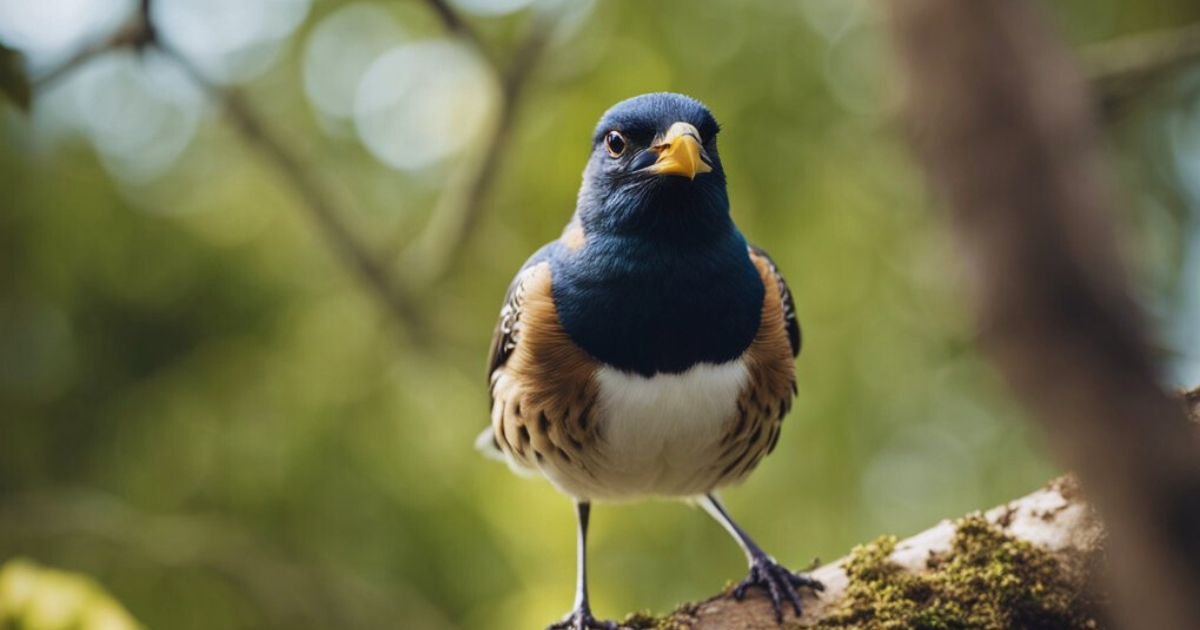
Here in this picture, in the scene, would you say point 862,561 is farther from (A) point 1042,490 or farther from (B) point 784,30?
(B) point 784,30

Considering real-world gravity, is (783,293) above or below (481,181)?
below

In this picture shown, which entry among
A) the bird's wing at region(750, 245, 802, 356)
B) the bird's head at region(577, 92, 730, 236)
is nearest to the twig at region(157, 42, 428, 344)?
the bird's head at region(577, 92, 730, 236)

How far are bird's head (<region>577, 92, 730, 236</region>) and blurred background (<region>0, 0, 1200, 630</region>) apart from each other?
2179 mm

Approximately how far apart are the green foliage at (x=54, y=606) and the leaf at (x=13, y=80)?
1.86m

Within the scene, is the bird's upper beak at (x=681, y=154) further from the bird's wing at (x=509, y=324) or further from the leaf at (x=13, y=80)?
the leaf at (x=13, y=80)

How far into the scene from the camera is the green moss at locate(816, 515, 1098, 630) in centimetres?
383

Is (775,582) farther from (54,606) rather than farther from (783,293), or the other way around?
(54,606)

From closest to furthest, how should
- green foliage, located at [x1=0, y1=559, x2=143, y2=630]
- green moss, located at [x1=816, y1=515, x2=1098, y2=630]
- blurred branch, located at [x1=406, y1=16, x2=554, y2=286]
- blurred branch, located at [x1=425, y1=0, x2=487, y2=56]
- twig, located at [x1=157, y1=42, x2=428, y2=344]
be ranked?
1. green moss, located at [x1=816, y1=515, x2=1098, y2=630]
2. green foliage, located at [x1=0, y1=559, x2=143, y2=630]
3. blurred branch, located at [x1=425, y1=0, x2=487, y2=56]
4. twig, located at [x1=157, y1=42, x2=428, y2=344]
5. blurred branch, located at [x1=406, y1=16, x2=554, y2=286]

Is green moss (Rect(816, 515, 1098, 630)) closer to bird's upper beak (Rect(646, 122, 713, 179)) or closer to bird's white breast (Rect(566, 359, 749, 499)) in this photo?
bird's white breast (Rect(566, 359, 749, 499))

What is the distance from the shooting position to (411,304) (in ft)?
25.9

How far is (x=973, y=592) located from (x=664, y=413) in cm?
119

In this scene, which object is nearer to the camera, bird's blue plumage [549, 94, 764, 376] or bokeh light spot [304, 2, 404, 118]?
bird's blue plumage [549, 94, 764, 376]

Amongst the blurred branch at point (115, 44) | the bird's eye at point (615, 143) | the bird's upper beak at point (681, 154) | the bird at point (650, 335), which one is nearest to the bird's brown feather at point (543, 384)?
the bird at point (650, 335)

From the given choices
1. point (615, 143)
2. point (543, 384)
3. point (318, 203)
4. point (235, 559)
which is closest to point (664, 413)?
point (543, 384)
